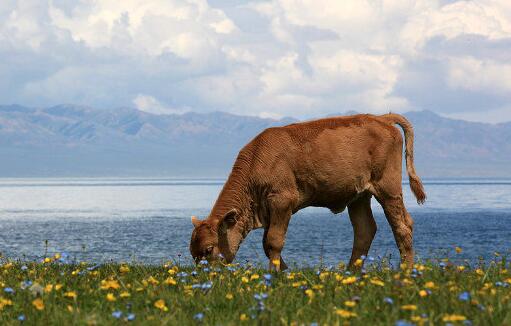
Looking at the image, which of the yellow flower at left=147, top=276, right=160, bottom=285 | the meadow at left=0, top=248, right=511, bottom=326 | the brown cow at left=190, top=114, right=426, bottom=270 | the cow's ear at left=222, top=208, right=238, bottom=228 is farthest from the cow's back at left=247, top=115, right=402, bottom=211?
the yellow flower at left=147, top=276, right=160, bottom=285

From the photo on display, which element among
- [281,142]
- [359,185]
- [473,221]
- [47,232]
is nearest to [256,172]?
[281,142]

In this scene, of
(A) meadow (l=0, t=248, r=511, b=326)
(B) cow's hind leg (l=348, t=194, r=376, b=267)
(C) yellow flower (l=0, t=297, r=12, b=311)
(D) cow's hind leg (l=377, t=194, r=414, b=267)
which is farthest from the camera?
(B) cow's hind leg (l=348, t=194, r=376, b=267)

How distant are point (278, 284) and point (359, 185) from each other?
3.82m

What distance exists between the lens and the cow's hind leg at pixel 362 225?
14.0 metres

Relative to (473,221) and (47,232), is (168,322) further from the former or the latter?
(473,221)

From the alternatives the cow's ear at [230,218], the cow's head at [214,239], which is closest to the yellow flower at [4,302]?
the cow's head at [214,239]

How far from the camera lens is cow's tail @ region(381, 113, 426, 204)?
46.1ft

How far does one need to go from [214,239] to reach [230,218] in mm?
428

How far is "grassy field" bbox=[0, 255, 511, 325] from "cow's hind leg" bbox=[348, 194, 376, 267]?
3405 millimetres

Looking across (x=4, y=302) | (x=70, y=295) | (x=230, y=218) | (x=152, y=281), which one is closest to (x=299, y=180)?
(x=230, y=218)

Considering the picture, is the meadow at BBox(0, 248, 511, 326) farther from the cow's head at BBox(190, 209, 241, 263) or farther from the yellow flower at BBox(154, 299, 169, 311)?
the cow's head at BBox(190, 209, 241, 263)

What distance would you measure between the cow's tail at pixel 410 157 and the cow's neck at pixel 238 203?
2.80 m

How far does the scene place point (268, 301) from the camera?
27.1ft

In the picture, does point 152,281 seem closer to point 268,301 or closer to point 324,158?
point 268,301
